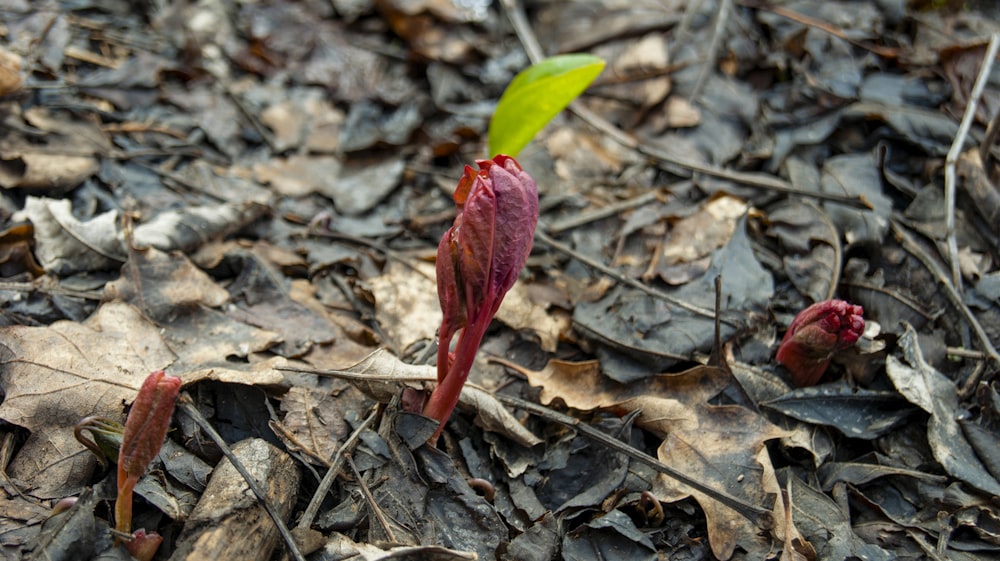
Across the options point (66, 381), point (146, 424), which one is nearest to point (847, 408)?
point (146, 424)

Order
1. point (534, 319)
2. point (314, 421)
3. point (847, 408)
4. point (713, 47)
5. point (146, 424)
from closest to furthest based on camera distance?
point (146, 424) → point (314, 421) → point (847, 408) → point (534, 319) → point (713, 47)

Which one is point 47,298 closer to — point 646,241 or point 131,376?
point 131,376

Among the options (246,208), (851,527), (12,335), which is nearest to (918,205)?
(851,527)

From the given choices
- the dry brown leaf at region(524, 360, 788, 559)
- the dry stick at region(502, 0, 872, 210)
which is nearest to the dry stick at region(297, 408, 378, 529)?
the dry brown leaf at region(524, 360, 788, 559)

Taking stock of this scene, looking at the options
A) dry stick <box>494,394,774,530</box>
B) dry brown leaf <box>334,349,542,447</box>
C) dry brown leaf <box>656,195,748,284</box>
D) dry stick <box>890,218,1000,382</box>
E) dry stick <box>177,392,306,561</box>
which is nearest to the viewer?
dry stick <box>177,392,306,561</box>

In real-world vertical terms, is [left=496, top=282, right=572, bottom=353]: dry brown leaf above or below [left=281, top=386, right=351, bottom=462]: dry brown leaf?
below

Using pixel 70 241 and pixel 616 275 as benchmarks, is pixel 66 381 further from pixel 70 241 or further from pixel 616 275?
pixel 616 275

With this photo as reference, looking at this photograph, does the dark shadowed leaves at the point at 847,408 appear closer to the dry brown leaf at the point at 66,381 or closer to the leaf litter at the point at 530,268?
the leaf litter at the point at 530,268

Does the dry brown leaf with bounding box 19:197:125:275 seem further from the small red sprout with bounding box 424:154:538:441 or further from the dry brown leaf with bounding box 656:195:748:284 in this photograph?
the dry brown leaf with bounding box 656:195:748:284
